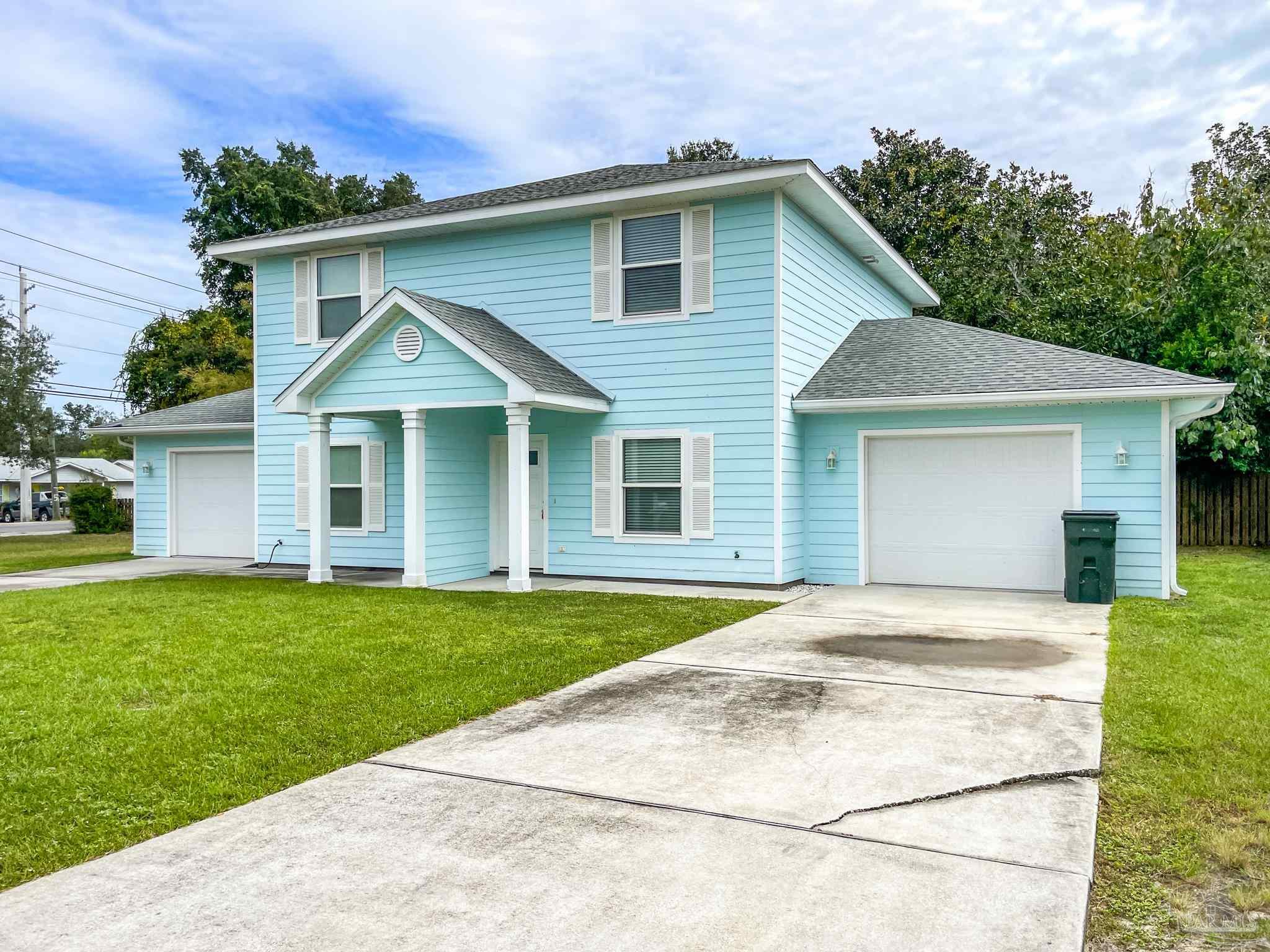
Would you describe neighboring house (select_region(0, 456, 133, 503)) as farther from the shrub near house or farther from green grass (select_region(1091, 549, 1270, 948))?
green grass (select_region(1091, 549, 1270, 948))

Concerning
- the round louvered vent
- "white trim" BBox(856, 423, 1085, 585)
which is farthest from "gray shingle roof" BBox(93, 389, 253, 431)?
"white trim" BBox(856, 423, 1085, 585)

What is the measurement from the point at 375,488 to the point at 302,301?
3232 mm

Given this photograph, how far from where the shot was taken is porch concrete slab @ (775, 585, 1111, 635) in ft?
28.7

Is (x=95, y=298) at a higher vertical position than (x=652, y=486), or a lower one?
higher

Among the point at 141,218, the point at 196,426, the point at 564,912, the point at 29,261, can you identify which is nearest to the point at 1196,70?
the point at 196,426

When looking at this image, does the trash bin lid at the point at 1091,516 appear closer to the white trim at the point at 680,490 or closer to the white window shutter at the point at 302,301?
the white trim at the point at 680,490

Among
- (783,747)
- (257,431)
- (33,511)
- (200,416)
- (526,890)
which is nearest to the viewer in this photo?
(526,890)

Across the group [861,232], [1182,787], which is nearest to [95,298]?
[861,232]

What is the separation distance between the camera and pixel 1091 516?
10016mm

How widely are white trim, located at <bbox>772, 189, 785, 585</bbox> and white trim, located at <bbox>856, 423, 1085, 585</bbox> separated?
51.0 inches

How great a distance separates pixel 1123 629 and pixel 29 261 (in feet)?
138

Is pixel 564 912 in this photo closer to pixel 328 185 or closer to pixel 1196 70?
pixel 1196 70

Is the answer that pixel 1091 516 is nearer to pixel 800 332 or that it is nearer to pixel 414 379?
pixel 800 332

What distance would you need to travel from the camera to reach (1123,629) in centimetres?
828
